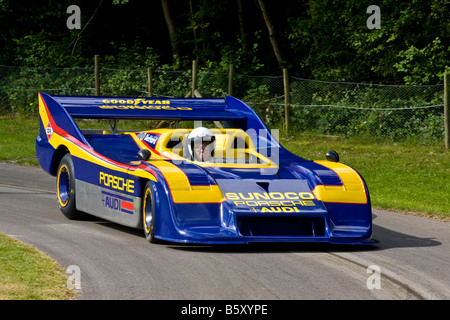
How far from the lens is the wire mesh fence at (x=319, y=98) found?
19344mm

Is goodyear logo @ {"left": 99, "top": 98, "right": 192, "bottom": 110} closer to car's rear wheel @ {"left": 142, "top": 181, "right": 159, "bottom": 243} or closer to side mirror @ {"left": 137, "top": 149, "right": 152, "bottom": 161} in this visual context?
side mirror @ {"left": 137, "top": 149, "right": 152, "bottom": 161}

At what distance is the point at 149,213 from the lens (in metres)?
9.22

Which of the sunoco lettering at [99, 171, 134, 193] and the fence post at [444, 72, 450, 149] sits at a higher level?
the fence post at [444, 72, 450, 149]

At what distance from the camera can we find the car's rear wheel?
8.95m

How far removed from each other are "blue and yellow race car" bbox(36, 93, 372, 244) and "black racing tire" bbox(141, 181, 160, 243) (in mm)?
11

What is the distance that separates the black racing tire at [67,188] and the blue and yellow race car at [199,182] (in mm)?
14

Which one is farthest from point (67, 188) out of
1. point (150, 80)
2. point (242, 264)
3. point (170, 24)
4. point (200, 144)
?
point (170, 24)

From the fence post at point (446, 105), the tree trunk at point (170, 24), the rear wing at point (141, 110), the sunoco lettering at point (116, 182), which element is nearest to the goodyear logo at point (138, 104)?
the rear wing at point (141, 110)

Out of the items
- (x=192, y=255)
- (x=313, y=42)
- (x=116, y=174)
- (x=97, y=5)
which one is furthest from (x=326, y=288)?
(x=97, y=5)

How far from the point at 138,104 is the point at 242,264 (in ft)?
16.5

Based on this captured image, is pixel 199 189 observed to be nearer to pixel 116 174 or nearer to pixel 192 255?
pixel 192 255

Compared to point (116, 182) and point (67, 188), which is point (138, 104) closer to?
point (67, 188)

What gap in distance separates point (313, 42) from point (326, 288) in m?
23.2

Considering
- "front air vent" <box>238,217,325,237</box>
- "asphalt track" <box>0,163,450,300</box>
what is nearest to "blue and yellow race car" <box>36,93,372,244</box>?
"front air vent" <box>238,217,325,237</box>
